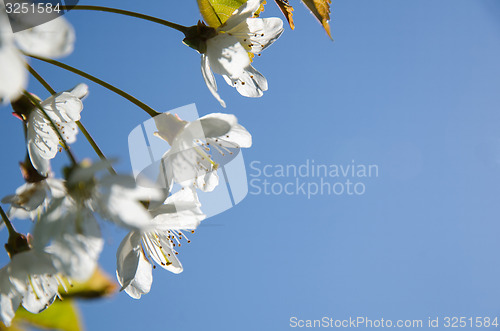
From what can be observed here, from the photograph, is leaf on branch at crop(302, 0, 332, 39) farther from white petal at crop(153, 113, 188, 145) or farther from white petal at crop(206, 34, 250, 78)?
white petal at crop(153, 113, 188, 145)

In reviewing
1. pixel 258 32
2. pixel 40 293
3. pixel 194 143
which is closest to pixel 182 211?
pixel 194 143

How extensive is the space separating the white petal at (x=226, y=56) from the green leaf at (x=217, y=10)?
1.2 inches

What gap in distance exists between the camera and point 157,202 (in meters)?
0.65

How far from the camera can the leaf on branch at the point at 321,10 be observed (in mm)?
725

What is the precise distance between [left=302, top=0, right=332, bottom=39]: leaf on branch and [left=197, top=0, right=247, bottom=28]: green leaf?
127 millimetres

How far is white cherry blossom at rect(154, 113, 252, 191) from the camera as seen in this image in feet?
2.27

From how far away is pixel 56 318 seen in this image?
2.75 feet

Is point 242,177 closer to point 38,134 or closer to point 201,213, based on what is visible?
point 201,213

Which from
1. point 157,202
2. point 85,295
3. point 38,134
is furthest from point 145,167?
point 85,295

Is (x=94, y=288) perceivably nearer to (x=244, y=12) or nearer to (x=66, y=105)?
(x=66, y=105)

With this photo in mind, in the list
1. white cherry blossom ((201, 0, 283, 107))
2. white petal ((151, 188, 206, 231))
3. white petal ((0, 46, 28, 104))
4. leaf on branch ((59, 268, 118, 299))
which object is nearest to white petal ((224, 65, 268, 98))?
white cherry blossom ((201, 0, 283, 107))

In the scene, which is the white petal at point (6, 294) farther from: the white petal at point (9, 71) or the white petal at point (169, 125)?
the white petal at point (9, 71)

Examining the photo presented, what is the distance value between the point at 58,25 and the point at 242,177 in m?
0.55

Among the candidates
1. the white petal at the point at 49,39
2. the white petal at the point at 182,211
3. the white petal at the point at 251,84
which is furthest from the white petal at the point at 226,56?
the white petal at the point at 49,39
